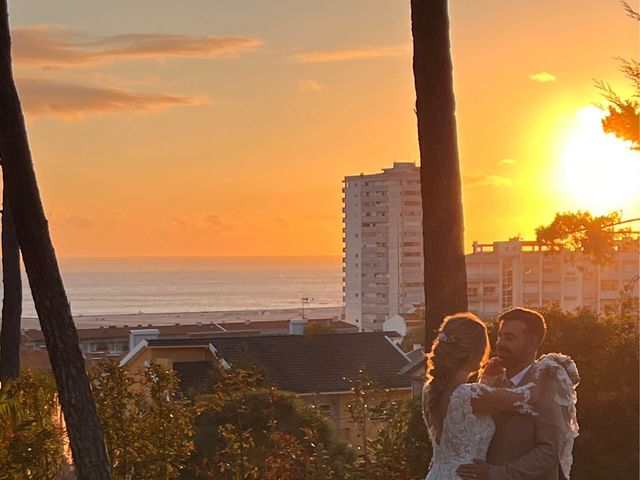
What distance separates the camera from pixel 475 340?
14.2ft

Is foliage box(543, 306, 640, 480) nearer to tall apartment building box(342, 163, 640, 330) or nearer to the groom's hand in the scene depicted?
tall apartment building box(342, 163, 640, 330)

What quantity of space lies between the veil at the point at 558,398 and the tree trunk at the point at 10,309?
831cm

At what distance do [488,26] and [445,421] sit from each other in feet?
35.7

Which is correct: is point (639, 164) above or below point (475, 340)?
above

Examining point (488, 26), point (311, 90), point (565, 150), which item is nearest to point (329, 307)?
point (311, 90)

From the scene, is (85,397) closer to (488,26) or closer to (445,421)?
(445,421)

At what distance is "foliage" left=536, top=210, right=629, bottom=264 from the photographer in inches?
762

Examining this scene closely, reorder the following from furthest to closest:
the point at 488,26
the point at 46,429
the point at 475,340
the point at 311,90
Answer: the point at 311,90, the point at 488,26, the point at 46,429, the point at 475,340

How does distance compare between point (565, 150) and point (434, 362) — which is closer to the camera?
point (434, 362)

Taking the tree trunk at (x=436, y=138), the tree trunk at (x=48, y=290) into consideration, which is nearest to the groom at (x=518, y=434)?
the tree trunk at (x=436, y=138)

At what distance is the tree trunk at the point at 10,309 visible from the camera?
1202cm

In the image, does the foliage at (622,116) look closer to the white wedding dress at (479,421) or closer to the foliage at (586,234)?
the foliage at (586,234)

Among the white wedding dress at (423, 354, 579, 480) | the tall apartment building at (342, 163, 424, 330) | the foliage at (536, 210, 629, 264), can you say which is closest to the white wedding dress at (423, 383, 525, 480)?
the white wedding dress at (423, 354, 579, 480)

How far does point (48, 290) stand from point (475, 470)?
367 cm
